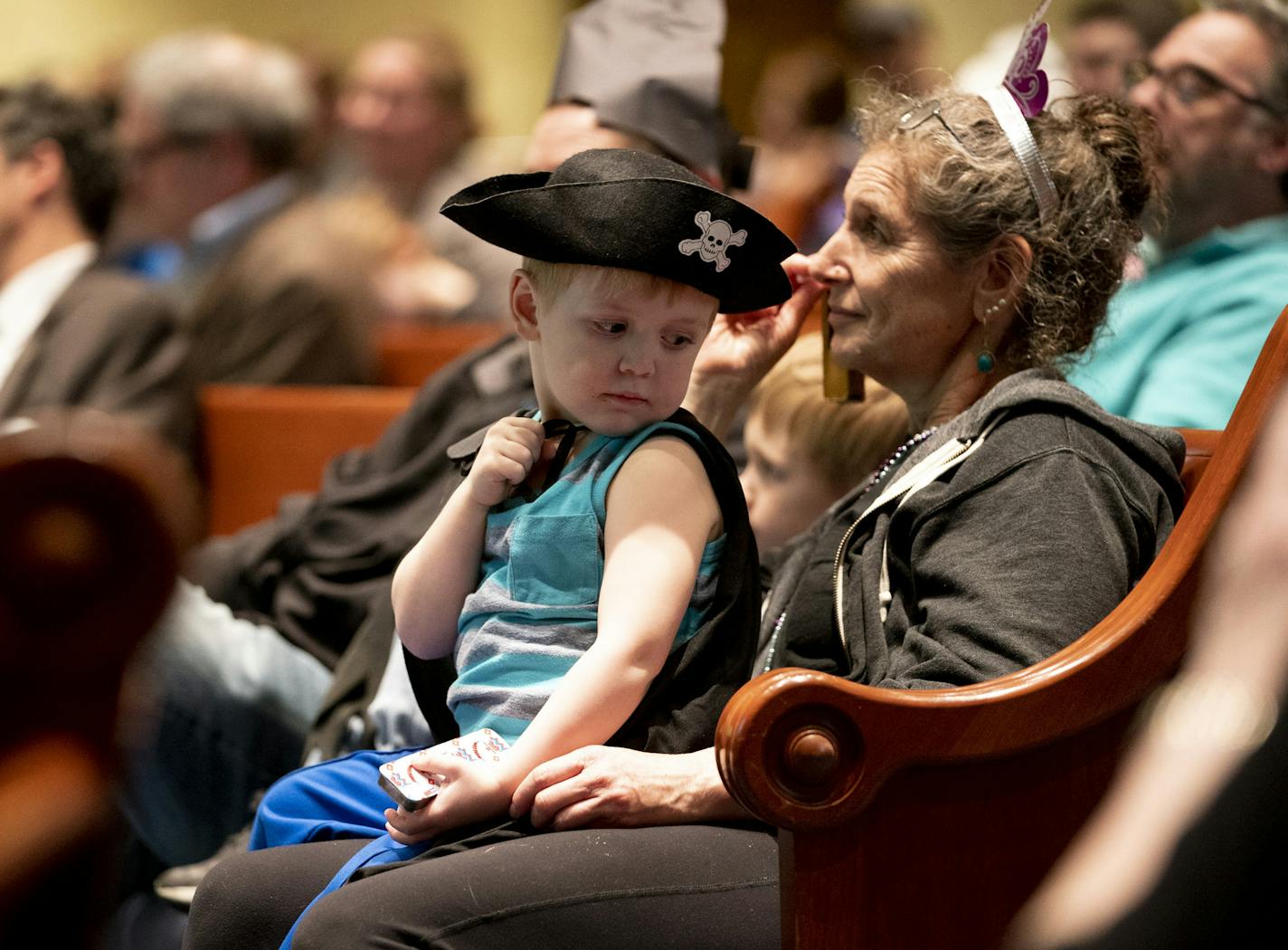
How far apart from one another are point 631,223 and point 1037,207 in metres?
0.56

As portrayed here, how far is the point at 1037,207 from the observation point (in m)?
1.89

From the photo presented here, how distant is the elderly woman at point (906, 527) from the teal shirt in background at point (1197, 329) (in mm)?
648

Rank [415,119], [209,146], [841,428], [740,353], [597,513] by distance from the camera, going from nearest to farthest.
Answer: [597,513] → [740,353] → [841,428] → [209,146] → [415,119]

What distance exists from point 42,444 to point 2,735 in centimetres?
14

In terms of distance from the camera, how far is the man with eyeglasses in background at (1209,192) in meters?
2.79

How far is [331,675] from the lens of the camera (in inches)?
104

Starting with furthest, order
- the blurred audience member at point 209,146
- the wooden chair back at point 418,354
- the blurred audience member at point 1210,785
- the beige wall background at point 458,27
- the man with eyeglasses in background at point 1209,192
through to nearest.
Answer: the beige wall background at point 458,27, the blurred audience member at point 209,146, the wooden chair back at point 418,354, the man with eyeglasses in background at point 1209,192, the blurred audience member at point 1210,785

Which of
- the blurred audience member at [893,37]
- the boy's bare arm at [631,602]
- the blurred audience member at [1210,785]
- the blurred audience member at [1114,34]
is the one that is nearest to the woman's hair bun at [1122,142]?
the boy's bare arm at [631,602]

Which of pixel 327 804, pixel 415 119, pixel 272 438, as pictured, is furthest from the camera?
pixel 415 119

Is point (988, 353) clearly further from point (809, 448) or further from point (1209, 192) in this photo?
point (1209, 192)

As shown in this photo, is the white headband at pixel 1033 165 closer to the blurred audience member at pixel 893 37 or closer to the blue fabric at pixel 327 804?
the blue fabric at pixel 327 804

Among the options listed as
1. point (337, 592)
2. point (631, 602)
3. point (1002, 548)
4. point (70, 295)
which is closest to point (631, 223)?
point (631, 602)

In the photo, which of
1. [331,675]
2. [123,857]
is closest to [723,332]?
[331,675]

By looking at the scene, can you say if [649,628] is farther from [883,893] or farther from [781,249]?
[781,249]
